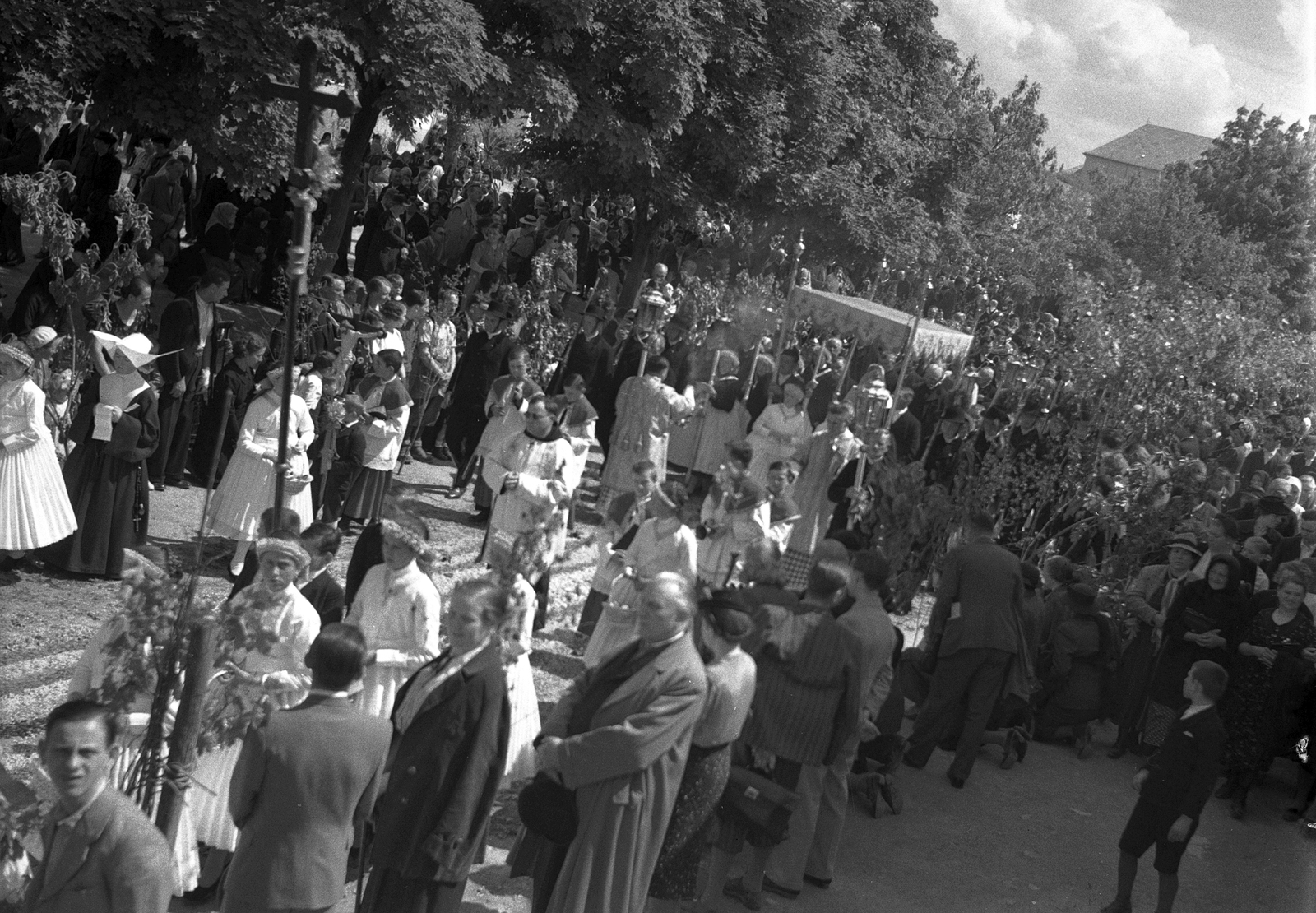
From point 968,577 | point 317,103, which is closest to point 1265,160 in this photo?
point 968,577

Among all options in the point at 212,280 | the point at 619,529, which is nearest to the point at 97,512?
the point at 212,280

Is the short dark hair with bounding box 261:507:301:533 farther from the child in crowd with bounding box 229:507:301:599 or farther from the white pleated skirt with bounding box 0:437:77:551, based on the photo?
the white pleated skirt with bounding box 0:437:77:551

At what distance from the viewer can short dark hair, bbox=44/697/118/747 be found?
13.8ft

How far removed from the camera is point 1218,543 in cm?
1000

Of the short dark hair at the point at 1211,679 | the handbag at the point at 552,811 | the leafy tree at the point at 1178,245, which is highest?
the leafy tree at the point at 1178,245

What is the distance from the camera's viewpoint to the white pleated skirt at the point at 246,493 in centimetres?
1015

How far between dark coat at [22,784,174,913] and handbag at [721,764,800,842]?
293 cm

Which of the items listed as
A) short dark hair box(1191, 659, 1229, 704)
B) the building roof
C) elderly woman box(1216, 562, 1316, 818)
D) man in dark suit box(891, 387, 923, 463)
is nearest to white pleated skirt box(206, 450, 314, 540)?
man in dark suit box(891, 387, 923, 463)

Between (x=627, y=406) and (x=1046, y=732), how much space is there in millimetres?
4602

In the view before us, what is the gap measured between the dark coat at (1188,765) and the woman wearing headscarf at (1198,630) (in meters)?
2.09

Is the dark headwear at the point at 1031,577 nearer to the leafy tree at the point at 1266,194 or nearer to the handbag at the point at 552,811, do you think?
the handbag at the point at 552,811

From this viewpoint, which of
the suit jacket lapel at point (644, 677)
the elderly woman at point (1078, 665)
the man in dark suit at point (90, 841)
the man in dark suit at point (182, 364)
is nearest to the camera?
the man in dark suit at point (90, 841)

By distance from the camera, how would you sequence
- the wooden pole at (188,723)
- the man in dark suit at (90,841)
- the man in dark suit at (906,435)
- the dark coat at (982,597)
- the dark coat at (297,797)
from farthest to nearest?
the man in dark suit at (906,435) → the dark coat at (982,597) → the wooden pole at (188,723) → the dark coat at (297,797) → the man in dark suit at (90,841)

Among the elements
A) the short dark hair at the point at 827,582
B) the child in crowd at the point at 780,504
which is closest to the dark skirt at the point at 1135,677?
the child in crowd at the point at 780,504
